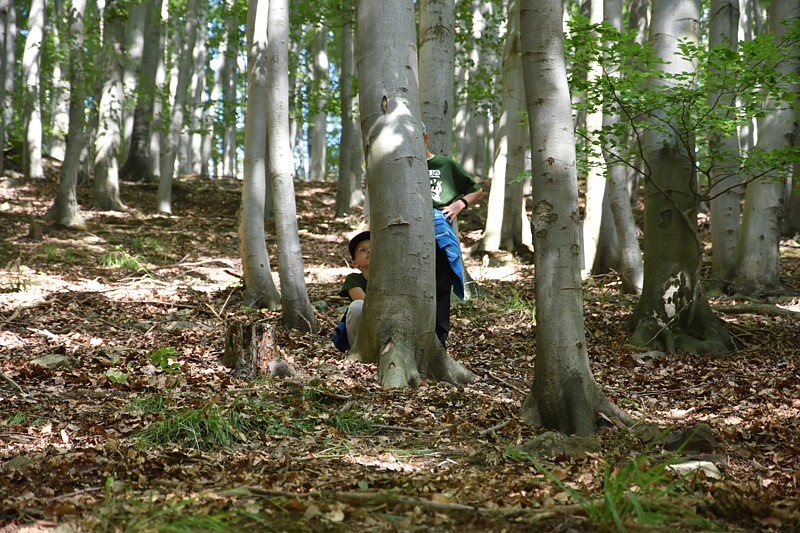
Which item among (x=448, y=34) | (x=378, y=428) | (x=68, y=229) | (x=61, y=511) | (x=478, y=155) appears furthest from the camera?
(x=478, y=155)

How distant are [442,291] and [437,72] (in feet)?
12.2

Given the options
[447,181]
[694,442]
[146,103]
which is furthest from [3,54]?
[694,442]

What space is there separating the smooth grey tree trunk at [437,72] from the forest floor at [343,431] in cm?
218

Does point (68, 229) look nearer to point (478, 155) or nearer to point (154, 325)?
point (154, 325)

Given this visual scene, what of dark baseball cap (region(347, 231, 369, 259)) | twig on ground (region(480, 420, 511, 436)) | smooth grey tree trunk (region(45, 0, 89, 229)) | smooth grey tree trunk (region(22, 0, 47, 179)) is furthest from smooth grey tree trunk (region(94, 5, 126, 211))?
twig on ground (region(480, 420, 511, 436))

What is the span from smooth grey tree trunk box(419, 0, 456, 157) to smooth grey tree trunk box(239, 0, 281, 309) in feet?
6.28

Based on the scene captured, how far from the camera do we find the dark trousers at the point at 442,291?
217 inches

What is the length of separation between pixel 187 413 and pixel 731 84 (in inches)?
194

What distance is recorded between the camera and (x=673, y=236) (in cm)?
640

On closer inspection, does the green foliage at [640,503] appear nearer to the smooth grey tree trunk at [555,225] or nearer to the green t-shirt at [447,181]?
the smooth grey tree trunk at [555,225]

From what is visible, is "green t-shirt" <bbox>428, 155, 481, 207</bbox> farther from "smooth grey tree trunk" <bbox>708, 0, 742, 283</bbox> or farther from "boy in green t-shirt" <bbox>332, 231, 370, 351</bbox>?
"smooth grey tree trunk" <bbox>708, 0, 742, 283</bbox>

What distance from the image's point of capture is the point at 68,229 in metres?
13.5

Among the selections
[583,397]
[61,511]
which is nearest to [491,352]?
[583,397]

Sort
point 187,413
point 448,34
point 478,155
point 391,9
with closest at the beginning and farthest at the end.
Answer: point 187,413, point 391,9, point 448,34, point 478,155
